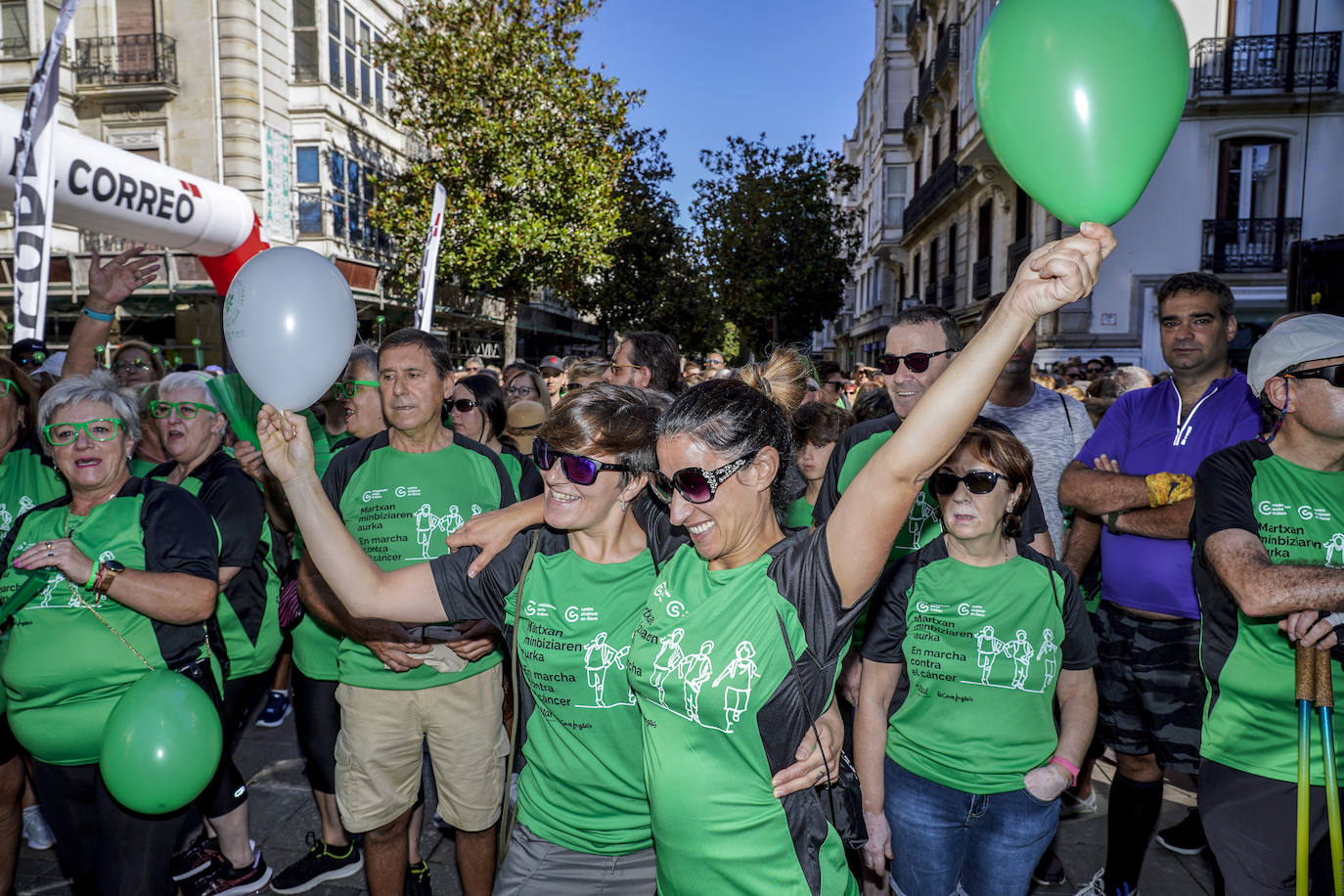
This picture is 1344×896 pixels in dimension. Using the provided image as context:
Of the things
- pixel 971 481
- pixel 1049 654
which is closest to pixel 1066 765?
pixel 1049 654

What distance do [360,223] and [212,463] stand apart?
18.3 metres

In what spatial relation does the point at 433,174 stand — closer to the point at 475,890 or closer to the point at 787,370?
the point at 787,370

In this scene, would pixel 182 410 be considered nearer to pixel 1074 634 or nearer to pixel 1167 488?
pixel 1074 634

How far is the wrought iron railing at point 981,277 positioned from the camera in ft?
68.7

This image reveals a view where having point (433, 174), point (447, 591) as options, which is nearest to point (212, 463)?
point (447, 591)

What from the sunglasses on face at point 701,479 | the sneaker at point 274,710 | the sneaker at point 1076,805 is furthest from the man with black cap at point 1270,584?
the sneaker at point 274,710

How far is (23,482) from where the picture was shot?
136 inches

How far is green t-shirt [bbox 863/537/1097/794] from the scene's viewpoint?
2463 millimetres

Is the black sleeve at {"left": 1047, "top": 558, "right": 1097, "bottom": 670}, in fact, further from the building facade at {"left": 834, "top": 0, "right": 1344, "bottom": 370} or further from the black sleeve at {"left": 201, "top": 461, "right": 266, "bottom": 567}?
the building facade at {"left": 834, "top": 0, "right": 1344, "bottom": 370}

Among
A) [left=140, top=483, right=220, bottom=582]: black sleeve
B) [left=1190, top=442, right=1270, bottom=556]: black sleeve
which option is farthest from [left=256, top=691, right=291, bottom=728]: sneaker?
[left=1190, top=442, right=1270, bottom=556]: black sleeve

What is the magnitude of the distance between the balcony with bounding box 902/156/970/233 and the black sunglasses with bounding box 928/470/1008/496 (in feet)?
71.5

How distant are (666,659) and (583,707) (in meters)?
0.42

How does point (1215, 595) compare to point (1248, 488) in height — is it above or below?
below

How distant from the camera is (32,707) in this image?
112 inches
